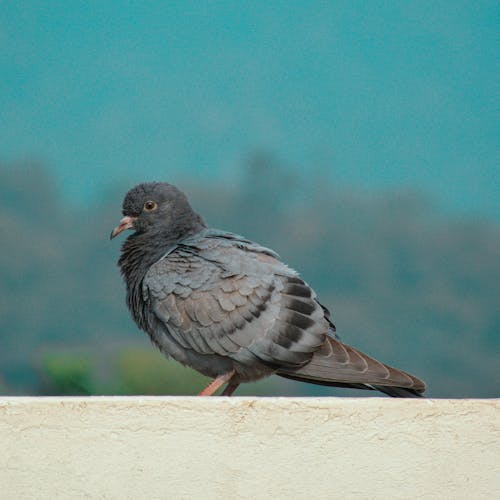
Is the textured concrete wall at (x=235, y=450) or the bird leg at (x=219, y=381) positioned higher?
the textured concrete wall at (x=235, y=450)

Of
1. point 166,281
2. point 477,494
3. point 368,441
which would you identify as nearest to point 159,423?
point 368,441

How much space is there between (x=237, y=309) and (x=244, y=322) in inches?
3.8

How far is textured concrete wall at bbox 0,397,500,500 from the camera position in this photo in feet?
11.9

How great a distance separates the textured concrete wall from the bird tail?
1448 mm

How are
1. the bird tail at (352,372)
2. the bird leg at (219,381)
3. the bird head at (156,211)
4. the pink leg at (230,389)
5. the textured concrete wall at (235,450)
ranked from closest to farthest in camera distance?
1. the textured concrete wall at (235,450)
2. the bird tail at (352,372)
3. the bird leg at (219,381)
4. the pink leg at (230,389)
5. the bird head at (156,211)

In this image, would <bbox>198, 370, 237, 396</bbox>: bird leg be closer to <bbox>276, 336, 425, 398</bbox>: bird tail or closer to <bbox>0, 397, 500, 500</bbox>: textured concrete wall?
<bbox>276, 336, 425, 398</bbox>: bird tail

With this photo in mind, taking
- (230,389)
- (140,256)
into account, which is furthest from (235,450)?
(140,256)

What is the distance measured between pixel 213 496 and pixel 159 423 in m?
0.40

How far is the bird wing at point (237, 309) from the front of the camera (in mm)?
5215

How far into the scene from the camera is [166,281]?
534 cm

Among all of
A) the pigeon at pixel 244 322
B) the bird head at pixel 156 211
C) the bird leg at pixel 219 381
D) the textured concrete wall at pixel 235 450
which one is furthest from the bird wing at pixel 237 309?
the textured concrete wall at pixel 235 450

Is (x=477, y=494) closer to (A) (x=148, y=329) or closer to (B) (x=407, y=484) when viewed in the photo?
(B) (x=407, y=484)

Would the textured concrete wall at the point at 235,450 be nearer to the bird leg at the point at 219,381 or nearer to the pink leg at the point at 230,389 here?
the bird leg at the point at 219,381

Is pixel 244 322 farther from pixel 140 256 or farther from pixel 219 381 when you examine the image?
pixel 140 256
